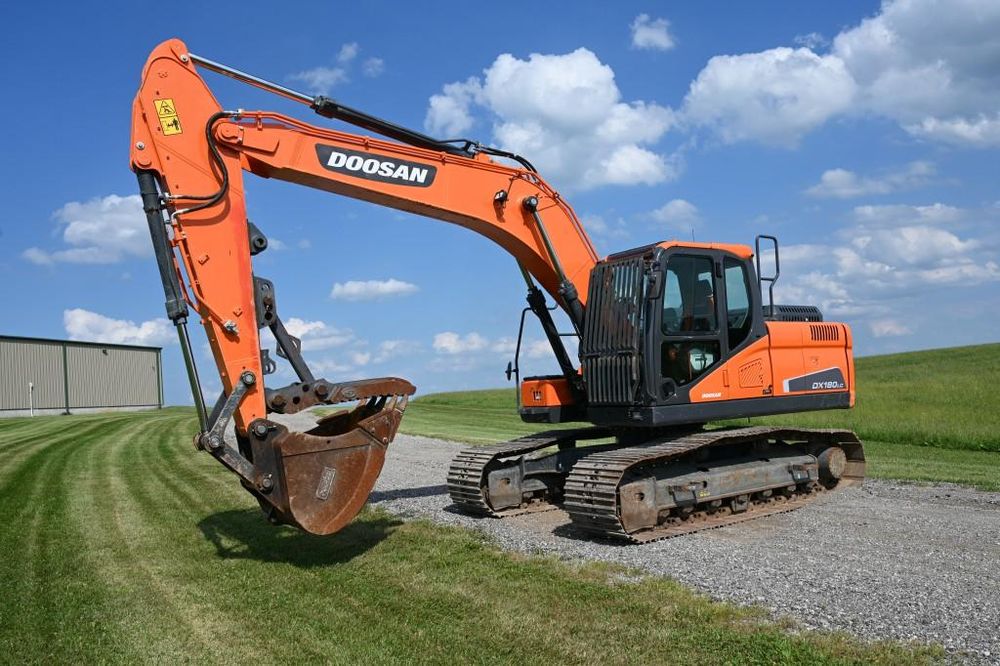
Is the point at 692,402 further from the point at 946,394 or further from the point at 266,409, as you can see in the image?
the point at 946,394

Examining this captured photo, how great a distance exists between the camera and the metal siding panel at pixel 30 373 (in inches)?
1905

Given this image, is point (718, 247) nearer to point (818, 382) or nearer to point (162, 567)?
point (818, 382)

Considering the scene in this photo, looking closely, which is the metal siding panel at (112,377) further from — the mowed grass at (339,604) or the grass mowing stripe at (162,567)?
the mowed grass at (339,604)

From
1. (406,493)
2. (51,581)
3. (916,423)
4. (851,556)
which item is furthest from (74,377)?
(851,556)

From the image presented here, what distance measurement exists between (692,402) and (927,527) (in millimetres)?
2912

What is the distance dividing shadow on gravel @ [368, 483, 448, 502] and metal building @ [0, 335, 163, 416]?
143 feet

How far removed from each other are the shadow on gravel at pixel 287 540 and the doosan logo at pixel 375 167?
3.93 metres

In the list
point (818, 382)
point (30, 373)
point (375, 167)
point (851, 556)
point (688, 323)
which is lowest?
point (851, 556)

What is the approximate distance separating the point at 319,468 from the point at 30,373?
5044cm

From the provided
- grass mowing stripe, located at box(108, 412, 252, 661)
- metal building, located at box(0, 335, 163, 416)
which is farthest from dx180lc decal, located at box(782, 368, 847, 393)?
metal building, located at box(0, 335, 163, 416)

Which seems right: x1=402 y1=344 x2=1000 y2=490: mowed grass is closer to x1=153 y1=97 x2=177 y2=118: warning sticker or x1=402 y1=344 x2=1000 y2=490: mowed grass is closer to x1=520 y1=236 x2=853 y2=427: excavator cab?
x1=520 y1=236 x2=853 y2=427: excavator cab

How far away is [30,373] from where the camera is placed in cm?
5050

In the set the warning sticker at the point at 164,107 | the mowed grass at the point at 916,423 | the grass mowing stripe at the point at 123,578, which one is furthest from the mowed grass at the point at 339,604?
the mowed grass at the point at 916,423

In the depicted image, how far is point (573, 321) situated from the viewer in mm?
10422
